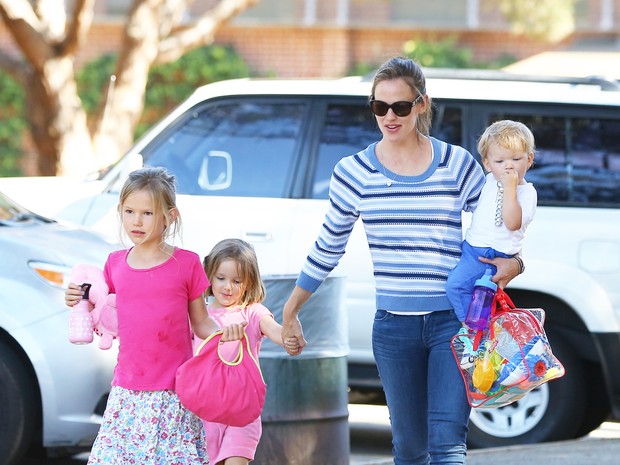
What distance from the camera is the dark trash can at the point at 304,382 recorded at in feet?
17.9

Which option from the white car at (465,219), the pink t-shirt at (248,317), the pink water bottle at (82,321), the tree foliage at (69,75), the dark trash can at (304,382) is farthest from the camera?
the tree foliage at (69,75)

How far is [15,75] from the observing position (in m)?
12.2

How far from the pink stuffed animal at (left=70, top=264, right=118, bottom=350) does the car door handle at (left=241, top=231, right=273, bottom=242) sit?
265cm

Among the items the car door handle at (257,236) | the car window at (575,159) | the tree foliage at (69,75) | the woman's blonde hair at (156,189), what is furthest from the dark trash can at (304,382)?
the tree foliage at (69,75)

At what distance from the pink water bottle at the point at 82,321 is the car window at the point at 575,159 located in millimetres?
3293

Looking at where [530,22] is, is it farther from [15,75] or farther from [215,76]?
[15,75]

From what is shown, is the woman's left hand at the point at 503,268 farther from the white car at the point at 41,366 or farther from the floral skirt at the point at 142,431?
the white car at the point at 41,366

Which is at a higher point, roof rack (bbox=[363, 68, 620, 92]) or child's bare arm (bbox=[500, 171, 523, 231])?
roof rack (bbox=[363, 68, 620, 92])

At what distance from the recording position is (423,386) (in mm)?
4457

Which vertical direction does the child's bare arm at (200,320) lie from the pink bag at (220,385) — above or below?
above

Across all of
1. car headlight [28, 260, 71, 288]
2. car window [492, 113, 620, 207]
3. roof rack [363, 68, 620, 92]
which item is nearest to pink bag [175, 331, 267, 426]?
car headlight [28, 260, 71, 288]

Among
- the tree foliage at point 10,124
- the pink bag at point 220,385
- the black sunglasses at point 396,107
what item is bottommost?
the pink bag at point 220,385

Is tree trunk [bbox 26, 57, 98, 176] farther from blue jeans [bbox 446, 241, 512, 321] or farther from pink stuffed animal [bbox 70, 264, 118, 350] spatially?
blue jeans [bbox 446, 241, 512, 321]

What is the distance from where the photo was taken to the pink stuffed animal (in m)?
4.37
